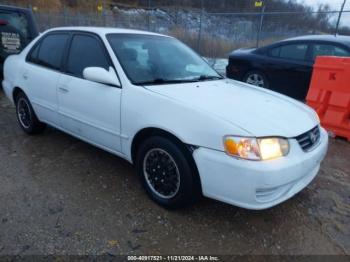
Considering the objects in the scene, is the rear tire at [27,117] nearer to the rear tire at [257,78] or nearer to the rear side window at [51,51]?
the rear side window at [51,51]

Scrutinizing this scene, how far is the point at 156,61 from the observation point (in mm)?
3381

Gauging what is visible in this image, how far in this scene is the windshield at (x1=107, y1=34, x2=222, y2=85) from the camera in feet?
10.3

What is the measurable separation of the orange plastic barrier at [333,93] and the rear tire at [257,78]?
1.96 metres

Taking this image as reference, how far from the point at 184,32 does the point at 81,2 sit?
27280mm

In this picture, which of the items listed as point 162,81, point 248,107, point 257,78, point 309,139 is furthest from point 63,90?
point 257,78

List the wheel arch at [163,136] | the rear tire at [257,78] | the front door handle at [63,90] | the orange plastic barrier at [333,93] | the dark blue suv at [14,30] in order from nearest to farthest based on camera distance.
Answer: the wheel arch at [163,136]
the front door handle at [63,90]
the orange plastic barrier at [333,93]
the dark blue suv at [14,30]
the rear tire at [257,78]

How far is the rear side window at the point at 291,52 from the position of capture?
6.74 m

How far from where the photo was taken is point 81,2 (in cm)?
3716

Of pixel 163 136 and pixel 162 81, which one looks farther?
pixel 162 81

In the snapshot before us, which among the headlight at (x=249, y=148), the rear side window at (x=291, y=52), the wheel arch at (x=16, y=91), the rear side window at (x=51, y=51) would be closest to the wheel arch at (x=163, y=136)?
the headlight at (x=249, y=148)

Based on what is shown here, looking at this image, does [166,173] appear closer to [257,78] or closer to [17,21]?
[257,78]

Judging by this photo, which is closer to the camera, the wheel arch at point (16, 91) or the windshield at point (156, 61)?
the windshield at point (156, 61)

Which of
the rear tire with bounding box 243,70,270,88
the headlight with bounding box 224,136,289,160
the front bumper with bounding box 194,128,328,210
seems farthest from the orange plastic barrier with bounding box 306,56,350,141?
the headlight with bounding box 224,136,289,160

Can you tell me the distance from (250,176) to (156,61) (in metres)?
1.71
